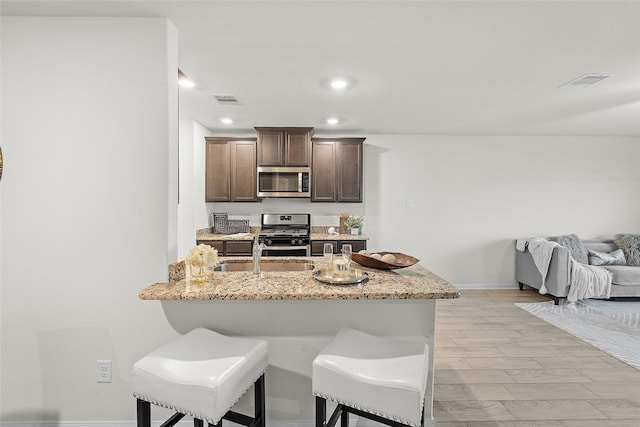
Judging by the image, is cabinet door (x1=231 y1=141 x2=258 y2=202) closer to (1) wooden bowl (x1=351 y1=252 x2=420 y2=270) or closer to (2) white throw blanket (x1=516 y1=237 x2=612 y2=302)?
(1) wooden bowl (x1=351 y1=252 x2=420 y2=270)

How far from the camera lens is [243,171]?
4875 mm

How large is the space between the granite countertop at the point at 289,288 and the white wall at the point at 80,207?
0.20 m

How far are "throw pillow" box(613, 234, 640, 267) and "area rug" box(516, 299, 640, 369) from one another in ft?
1.96

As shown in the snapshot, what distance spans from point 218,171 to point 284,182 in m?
0.95

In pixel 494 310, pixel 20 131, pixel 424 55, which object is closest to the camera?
pixel 20 131

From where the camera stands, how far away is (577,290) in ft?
14.5

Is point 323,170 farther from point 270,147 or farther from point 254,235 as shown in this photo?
point 254,235

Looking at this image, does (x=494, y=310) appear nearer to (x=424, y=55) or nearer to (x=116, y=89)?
(x=424, y=55)

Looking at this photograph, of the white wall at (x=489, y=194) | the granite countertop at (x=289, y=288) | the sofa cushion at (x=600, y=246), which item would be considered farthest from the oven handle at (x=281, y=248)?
the sofa cushion at (x=600, y=246)

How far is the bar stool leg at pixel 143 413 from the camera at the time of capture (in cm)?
148

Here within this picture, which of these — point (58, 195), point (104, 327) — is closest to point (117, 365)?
point (104, 327)

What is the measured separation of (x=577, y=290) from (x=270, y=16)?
481 cm

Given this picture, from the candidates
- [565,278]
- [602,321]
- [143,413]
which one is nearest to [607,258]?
[565,278]

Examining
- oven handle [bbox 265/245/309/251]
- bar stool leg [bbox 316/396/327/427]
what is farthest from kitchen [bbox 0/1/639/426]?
oven handle [bbox 265/245/309/251]
